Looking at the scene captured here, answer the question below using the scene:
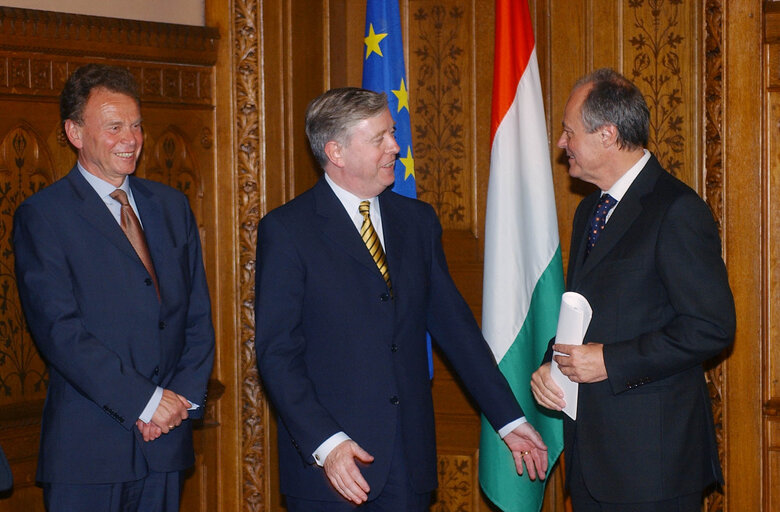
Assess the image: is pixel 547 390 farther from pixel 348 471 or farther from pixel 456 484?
pixel 456 484

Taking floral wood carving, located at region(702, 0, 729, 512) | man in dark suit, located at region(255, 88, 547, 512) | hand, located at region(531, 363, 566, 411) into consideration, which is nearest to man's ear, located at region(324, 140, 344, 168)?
man in dark suit, located at region(255, 88, 547, 512)

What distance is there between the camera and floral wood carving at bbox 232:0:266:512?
413cm

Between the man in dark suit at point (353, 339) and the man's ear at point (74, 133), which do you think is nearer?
the man in dark suit at point (353, 339)

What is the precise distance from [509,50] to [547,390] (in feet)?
5.03

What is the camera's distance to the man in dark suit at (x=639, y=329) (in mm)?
2592

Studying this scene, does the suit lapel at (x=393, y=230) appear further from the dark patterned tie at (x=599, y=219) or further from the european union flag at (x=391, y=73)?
the european union flag at (x=391, y=73)

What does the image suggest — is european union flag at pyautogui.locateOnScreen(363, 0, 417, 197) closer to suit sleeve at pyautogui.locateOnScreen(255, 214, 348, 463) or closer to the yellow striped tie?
the yellow striped tie

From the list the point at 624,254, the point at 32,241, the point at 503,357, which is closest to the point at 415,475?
the point at 624,254

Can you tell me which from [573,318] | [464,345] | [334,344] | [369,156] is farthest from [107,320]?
[573,318]

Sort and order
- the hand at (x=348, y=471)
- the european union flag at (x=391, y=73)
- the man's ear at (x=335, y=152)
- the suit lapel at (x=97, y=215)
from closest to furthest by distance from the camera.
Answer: the hand at (x=348, y=471) → the man's ear at (x=335, y=152) → the suit lapel at (x=97, y=215) → the european union flag at (x=391, y=73)

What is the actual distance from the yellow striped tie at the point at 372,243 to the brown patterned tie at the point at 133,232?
0.72m

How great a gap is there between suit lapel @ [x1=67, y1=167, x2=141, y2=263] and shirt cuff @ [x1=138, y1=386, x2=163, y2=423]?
427 millimetres

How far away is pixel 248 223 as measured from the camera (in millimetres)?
4172

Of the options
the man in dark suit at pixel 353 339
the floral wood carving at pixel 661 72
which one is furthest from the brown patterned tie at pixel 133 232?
the floral wood carving at pixel 661 72
